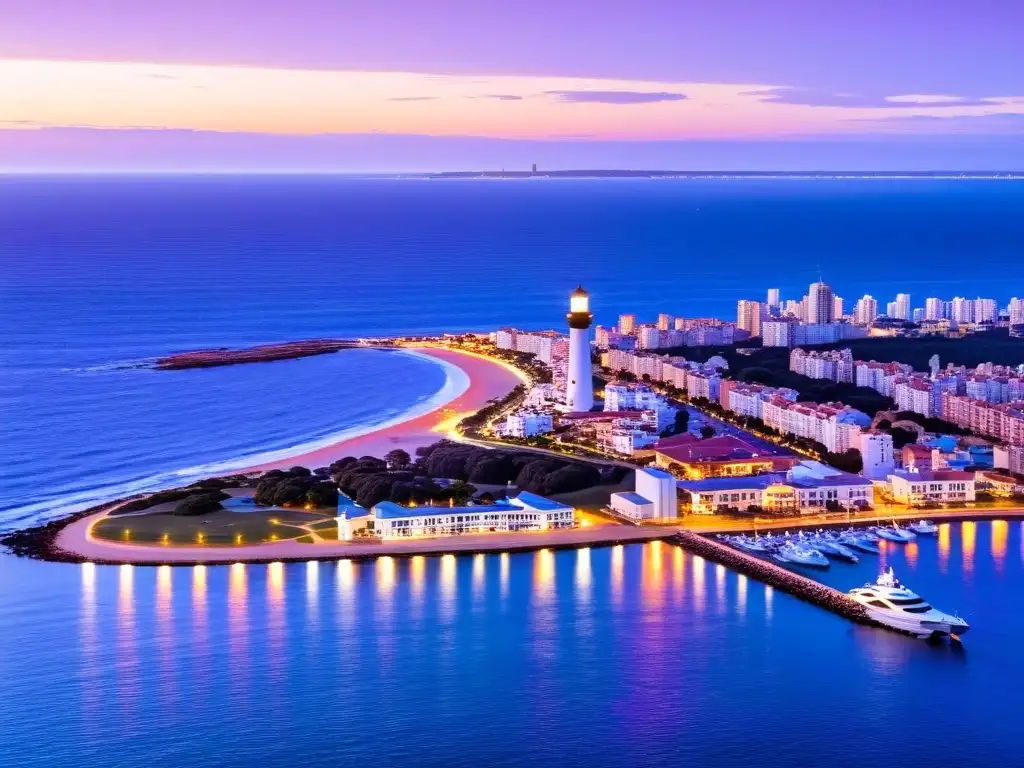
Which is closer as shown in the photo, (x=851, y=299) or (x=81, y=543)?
(x=81, y=543)

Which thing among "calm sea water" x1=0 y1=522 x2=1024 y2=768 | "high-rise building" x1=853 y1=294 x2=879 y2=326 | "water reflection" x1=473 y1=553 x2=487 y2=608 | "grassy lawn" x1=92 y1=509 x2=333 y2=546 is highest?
"high-rise building" x1=853 y1=294 x2=879 y2=326

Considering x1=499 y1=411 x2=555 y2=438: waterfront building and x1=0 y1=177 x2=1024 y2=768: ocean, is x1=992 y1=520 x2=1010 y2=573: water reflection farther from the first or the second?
x1=499 y1=411 x2=555 y2=438: waterfront building

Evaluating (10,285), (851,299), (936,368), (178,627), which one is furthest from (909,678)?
(10,285)

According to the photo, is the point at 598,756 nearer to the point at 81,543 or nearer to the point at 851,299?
the point at 81,543

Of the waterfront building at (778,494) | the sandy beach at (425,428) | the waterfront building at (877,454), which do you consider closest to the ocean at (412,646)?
the sandy beach at (425,428)

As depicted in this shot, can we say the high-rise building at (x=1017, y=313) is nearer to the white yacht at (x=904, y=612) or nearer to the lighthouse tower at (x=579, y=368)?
the lighthouse tower at (x=579, y=368)

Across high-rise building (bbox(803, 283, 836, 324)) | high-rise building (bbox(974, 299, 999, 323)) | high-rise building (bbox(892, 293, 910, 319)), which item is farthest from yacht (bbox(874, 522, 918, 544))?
high-rise building (bbox(892, 293, 910, 319))
